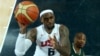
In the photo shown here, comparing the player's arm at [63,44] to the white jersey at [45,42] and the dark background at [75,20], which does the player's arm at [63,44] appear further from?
the dark background at [75,20]

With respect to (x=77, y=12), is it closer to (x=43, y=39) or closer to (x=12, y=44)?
(x=12, y=44)

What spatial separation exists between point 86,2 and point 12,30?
1446 millimetres

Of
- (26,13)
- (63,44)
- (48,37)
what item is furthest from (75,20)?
(26,13)

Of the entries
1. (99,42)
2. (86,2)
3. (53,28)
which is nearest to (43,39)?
(53,28)

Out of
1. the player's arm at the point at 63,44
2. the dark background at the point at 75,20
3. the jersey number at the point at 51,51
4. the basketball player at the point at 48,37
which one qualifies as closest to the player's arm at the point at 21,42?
the basketball player at the point at 48,37

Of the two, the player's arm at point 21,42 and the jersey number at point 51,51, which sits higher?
the player's arm at point 21,42

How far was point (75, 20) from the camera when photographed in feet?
23.1

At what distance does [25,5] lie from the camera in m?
4.72

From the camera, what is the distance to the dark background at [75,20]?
676 cm

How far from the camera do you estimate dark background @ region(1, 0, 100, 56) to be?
266 inches

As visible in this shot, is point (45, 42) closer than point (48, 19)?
No

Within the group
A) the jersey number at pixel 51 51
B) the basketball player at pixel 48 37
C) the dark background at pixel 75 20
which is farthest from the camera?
the dark background at pixel 75 20

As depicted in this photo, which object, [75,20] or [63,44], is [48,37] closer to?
[63,44]

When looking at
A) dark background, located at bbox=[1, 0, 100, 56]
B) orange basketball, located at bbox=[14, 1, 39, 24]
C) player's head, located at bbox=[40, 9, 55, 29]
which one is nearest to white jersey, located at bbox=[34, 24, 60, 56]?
player's head, located at bbox=[40, 9, 55, 29]
